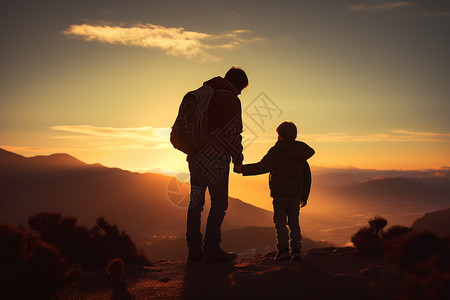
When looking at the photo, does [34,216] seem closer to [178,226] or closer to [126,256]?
[126,256]

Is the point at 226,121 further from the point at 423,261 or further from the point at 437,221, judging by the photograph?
the point at 437,221

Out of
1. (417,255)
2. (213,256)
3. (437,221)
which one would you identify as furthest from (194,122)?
(437,221)

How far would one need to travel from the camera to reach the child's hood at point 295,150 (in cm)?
618

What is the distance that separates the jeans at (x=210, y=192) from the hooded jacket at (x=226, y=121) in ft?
0.91

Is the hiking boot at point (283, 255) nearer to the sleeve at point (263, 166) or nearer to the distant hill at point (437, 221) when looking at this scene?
the sleeve at point (263, 166)

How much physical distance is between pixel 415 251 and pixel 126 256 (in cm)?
576

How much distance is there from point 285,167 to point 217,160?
4.45ft

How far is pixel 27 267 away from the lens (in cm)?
357

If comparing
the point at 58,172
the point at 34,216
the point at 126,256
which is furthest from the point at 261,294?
the point at 58,172

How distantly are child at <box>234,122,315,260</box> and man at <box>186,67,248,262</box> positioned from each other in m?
0.46

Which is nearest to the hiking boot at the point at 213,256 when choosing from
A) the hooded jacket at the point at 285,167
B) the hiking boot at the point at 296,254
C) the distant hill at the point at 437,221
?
the hiking boot at the point at 296,254

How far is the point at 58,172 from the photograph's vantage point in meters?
155

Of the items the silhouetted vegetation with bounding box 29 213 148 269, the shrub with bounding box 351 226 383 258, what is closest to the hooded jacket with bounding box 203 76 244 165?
the shrub with bounding box 351 226 383 258

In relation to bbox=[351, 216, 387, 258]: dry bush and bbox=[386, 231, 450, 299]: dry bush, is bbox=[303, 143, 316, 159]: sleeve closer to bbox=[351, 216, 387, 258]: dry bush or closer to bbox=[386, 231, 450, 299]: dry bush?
bbox=[351, 216, 387, 258]: dry bush
